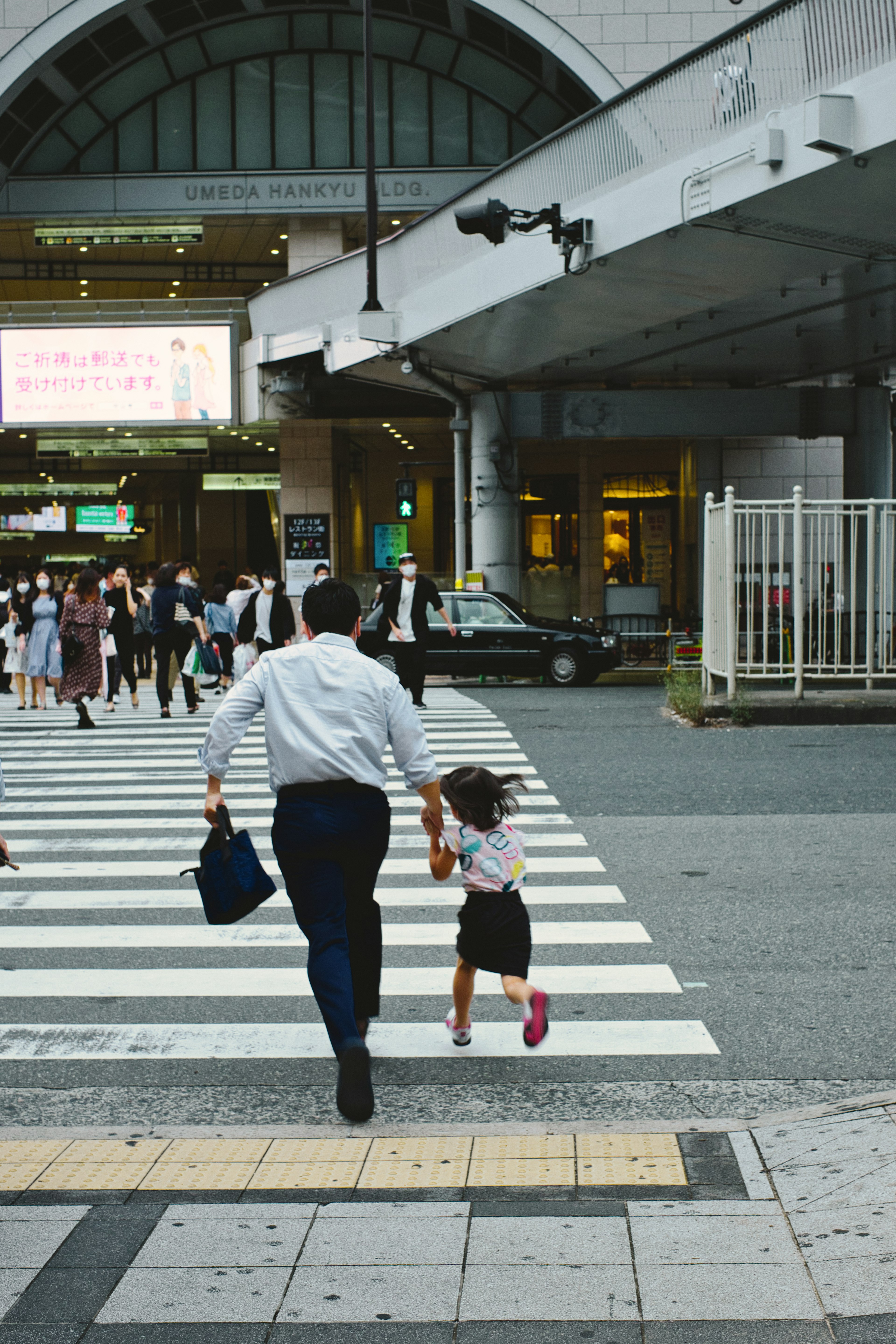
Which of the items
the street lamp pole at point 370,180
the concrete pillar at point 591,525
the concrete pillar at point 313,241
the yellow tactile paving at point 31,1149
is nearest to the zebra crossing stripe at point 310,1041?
the yellow tactile paving at point 31,1149

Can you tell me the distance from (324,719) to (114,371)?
2799cm

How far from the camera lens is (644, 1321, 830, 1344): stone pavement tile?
9.50 ft

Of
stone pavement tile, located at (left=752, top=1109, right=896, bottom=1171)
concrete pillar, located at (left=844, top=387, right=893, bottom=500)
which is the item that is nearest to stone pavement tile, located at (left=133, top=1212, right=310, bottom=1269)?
stone pavement tile, located at (left=752, top=1109, right=896, bottom=1171)

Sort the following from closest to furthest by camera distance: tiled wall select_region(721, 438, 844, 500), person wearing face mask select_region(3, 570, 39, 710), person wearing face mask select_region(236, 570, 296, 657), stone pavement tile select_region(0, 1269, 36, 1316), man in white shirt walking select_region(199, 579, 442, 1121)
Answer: stone pavement tile select_region(0, 1269, 36, 1316) → man in white shirt walking select_region(199, 579, 442, 1121) → person wearing face mask select_region(236, 570, 296, 657) → person wearing face mask select_region(3, 570, 39, 710) → tiled wall select_region(721, 438, 844, 500)

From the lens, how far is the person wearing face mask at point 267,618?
17.8 metres

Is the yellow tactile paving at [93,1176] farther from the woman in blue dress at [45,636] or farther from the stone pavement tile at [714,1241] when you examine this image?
the woman in blue dress at [45,636]

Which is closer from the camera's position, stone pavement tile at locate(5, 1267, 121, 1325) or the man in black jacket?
stone pavement tile at locate(5, 1267, 121, 1325)

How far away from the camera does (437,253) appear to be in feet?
70.7

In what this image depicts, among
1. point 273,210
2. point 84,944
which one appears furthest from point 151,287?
point 84,944

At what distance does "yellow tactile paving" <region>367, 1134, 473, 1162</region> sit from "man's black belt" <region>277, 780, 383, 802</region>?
1.08 metres

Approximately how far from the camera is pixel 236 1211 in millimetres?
3574

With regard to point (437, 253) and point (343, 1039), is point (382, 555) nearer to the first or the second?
point (437, 253)

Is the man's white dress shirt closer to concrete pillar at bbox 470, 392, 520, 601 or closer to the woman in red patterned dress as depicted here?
the woman in red patterned dress

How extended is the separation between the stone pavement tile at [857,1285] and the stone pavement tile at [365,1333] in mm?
838
